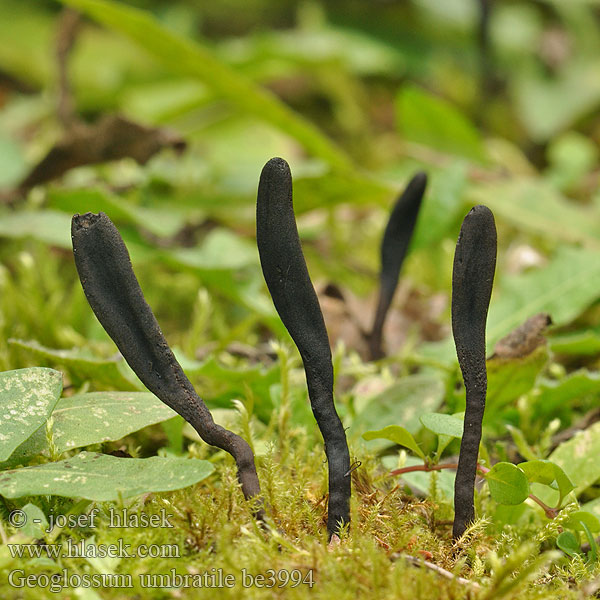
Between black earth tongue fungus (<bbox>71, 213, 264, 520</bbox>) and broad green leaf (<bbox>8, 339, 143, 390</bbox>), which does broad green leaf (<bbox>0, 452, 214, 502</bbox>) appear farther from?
broad green leaf (<bbox>8, 339, 143, 390</bbox>)

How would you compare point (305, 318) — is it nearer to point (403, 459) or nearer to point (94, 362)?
point (403, 459)

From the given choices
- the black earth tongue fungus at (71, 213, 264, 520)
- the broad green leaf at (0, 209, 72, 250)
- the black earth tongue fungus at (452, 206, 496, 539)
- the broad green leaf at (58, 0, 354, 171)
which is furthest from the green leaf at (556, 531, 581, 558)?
the broad green leaf at (58, 0, 354, 171)

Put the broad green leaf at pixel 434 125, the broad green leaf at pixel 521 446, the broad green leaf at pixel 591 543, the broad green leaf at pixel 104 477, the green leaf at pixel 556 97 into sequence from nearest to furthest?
1. the broad green leaf at pixel 104 477
2. the broad green leaf at pixel 591 543
3. the broad green leaf at pixel 521 446
4. the broad green leaf at pixel 434 125
5. the green leaf at pixel 556 97

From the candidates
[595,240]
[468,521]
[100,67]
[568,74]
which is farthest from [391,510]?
[568,74]

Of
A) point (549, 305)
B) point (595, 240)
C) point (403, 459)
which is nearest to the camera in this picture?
point (403, 459)

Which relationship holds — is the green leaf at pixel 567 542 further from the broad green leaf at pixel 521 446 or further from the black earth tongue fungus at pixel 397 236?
the black earth tongue fungus at pixel 397 236

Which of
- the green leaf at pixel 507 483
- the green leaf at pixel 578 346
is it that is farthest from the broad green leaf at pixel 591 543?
the green leaf at pixel 578 346

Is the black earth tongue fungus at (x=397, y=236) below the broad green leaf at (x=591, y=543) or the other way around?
the other way around

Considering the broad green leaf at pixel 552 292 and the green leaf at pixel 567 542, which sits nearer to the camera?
the green leaf at pixel 567 542
